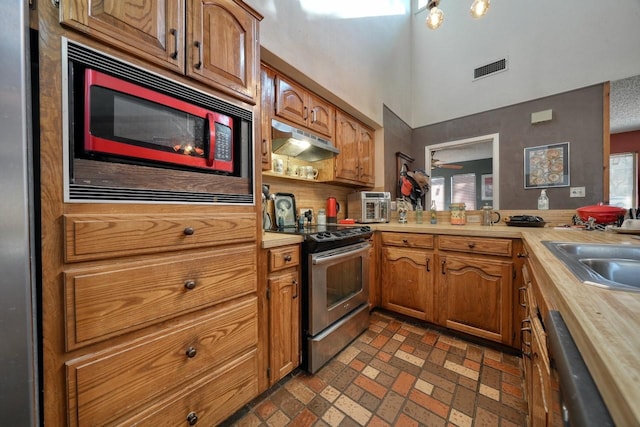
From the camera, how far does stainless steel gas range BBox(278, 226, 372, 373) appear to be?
1.45m

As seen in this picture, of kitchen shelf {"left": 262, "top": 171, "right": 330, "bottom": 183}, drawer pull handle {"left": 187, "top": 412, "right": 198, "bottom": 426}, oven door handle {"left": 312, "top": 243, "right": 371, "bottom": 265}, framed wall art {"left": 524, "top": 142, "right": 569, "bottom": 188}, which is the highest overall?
framed wall art {"left": 524, "top": 142, "right": 569, "bottom": 188}

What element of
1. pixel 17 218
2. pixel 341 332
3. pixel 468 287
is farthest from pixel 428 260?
pixel 17 218

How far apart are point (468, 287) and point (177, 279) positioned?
191 cm

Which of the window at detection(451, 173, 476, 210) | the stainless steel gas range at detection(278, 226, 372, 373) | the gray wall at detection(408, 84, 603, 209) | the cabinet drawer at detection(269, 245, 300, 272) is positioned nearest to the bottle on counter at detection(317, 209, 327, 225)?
the stainless steel gas range at detection(278, 226, 372, 373)

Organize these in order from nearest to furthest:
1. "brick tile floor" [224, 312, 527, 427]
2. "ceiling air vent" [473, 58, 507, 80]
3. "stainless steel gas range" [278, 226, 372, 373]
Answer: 1. "brick tile floor" [224, 312, 527, 427]
2. "stainless steel gas range" [278, 226, 372, 373]
3. "ceiling air vent" [473, 58, 507, 80]

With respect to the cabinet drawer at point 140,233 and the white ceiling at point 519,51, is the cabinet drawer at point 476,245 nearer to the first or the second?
the cabinet drawer at point 140,233

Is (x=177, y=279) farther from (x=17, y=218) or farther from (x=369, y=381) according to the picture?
(x=369, y=381)

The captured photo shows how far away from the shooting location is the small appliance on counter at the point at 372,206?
2.51 meters

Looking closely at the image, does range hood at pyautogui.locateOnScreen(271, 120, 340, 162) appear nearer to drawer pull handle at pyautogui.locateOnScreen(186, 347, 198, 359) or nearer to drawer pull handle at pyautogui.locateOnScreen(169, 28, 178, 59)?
drawer pull handle at pyautogui.locateOnScreen(169, 28, 178, 59)

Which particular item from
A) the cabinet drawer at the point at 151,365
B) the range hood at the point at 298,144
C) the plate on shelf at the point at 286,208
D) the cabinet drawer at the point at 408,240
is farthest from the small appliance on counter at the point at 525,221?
the cabinet drawer at the point at 151,365

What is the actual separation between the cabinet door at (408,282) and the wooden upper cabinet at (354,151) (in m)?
0.85

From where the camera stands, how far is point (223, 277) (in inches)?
41.7

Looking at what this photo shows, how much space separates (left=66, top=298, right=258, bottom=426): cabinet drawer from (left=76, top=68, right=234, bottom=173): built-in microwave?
662 millimetres

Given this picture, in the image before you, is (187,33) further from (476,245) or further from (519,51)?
(519,51)
